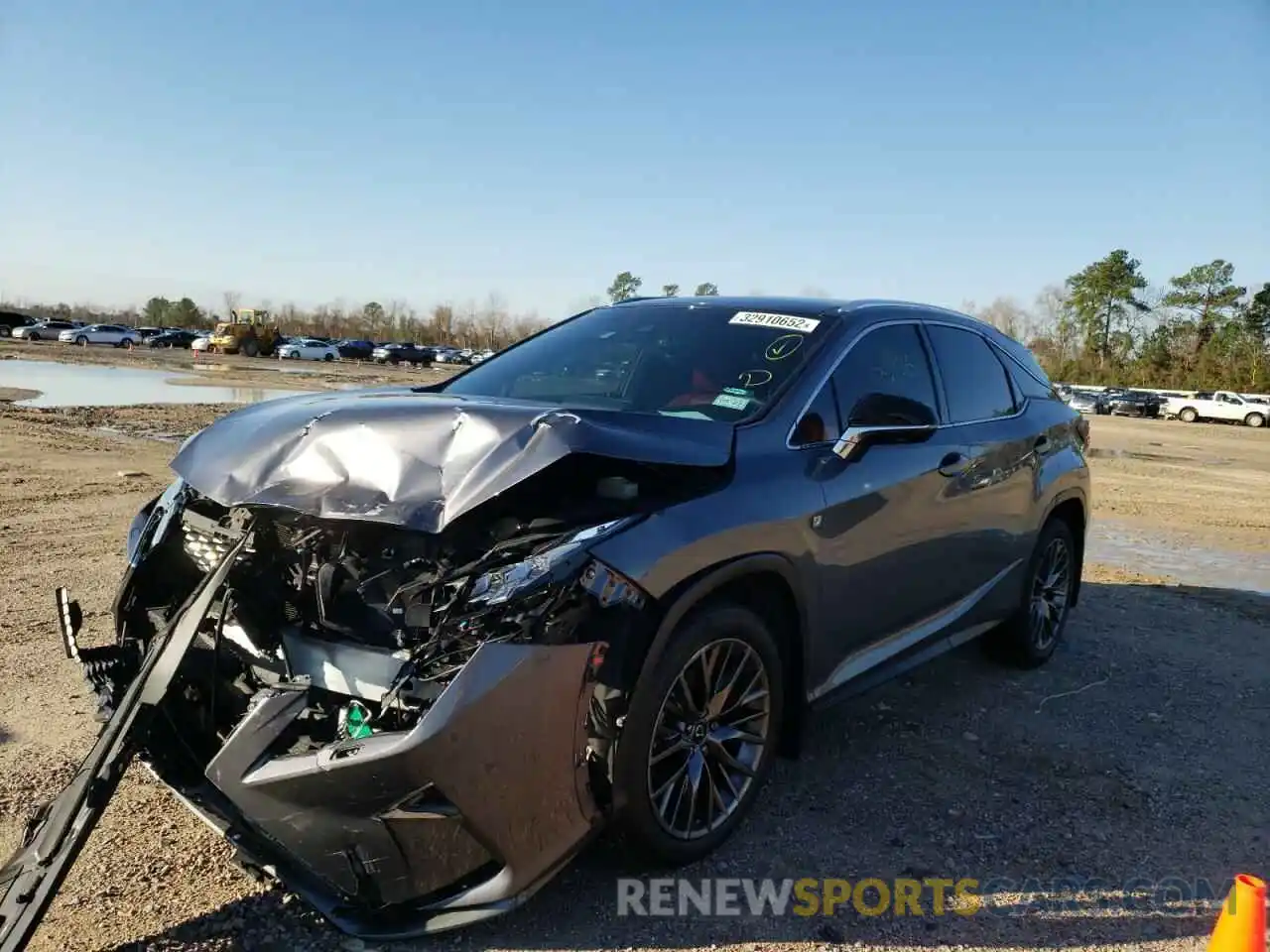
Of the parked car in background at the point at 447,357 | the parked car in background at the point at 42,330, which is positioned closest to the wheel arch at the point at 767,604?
the parked car in background at the point at 447,357

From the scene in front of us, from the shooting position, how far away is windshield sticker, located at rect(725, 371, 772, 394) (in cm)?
372

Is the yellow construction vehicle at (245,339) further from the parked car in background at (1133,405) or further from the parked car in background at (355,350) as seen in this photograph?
the parked car in background at (1133,405)

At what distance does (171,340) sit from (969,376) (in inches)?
2862

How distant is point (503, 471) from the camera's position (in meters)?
2.81

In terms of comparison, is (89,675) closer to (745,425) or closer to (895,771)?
(745,425)

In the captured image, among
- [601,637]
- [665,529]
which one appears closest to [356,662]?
[601,637]

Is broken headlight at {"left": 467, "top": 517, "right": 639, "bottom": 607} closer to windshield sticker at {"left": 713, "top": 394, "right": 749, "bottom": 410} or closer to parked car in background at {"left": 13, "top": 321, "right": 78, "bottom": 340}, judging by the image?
windshield sticker at {"left": 713, "top": 394, "right": 749, "bottom": 410}

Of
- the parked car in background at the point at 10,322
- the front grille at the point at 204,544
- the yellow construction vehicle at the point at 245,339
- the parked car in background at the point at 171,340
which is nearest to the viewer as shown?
the front grille at the point at 204,544

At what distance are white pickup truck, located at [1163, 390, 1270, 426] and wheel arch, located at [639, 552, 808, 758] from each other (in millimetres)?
49466

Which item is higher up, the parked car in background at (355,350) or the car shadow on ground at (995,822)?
the parked car in background at (355,350)

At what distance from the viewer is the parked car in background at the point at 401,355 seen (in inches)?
2613

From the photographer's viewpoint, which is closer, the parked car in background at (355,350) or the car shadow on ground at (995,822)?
the car shadow on ground at (995,822)

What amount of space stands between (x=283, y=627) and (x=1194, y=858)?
10.8 ft

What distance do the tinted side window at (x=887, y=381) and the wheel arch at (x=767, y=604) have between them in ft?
2.52
